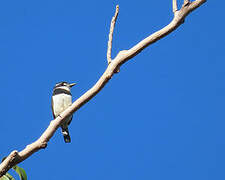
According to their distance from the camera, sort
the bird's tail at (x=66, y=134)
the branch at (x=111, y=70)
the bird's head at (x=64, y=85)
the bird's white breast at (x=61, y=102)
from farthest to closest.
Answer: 1. the bird's head at (x=64, y=85)
2. the bird's tail at (x=66, y=134)
3. the bird's white breast at (x=61, y=102)
4. the branch at (x=111, y=70)

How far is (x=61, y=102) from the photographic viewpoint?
21.6 ft

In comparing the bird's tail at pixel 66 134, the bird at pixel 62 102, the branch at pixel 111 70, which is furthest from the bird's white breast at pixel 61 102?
the branch at pixel 111 70

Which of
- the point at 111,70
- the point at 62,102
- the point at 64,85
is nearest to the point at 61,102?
the point at 62,102

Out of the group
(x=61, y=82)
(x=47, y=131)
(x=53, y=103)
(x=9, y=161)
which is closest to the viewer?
(x=9, y=161)

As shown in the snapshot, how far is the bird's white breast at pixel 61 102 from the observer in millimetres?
6551

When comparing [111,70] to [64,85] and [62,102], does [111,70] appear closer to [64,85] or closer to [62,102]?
[62,102]

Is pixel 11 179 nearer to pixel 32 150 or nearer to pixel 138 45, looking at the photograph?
pixel 32 150

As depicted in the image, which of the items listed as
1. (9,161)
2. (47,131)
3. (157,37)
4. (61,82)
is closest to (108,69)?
(157,37)

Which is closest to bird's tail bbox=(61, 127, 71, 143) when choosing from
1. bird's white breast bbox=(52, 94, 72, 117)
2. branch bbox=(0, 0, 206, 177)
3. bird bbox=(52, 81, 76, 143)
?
bird bbox=(52, 81, 76, 143)

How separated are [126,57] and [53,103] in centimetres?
366

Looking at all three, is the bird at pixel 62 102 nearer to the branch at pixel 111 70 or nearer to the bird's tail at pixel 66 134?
the bird's tail at pixel 66 134

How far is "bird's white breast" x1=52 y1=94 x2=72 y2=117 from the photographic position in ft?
21.5

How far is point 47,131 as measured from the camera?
3268 millimetres

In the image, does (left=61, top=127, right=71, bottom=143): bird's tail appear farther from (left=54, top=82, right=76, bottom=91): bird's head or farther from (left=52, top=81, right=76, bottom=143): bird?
(left=54, top=82, right=76, bottom=91): bird's head
